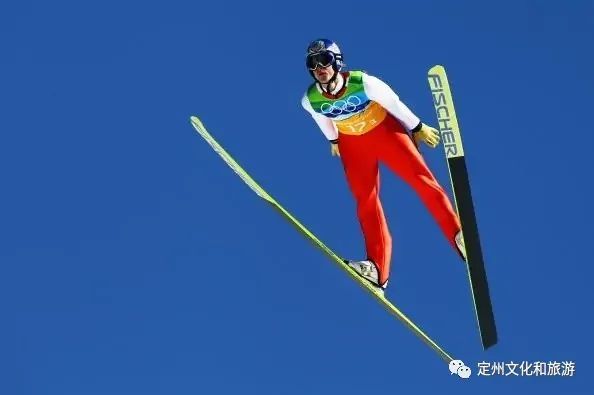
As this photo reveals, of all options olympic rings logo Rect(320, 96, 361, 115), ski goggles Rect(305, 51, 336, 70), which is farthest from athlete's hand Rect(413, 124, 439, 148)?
ski goggles Rect(305, 51, 336, 70)

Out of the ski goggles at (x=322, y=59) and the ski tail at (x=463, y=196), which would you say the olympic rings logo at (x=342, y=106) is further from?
the ski tail at (x=463, y=196)

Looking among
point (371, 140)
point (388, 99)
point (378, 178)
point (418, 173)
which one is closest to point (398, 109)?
point (388, 99)

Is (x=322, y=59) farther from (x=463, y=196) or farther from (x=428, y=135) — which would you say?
(x=463, y=196)

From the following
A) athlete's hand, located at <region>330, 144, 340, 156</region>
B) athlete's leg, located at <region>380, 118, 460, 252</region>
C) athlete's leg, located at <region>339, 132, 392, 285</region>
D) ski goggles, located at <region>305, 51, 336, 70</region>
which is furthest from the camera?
athlete's hand, located at <region>330, 144, 340, 156</region>

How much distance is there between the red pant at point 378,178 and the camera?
19.5ft

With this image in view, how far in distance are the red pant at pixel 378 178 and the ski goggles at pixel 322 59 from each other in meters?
0.55

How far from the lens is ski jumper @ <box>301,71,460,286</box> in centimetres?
576

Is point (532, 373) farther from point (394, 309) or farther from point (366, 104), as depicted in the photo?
point (366, 104)

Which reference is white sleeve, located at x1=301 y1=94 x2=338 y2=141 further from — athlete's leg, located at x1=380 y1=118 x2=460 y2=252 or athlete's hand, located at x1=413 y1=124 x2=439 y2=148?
athlete's hand, located at x1=413 y1=124 x2=439 y2=148

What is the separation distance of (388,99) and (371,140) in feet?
1.00

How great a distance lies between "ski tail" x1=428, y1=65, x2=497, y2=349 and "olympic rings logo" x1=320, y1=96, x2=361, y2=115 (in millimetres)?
718

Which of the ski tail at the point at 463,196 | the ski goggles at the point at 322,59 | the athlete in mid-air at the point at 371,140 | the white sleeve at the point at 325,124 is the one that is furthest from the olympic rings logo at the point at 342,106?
the ski tail at the point at 463,196

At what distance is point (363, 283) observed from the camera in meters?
5.91

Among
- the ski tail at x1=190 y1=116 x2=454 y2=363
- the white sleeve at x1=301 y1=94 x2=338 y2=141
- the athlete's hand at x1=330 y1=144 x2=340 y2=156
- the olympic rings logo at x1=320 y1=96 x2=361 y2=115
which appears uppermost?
the white sleeve at x1=301 y1=94 x2=338 y2=141
